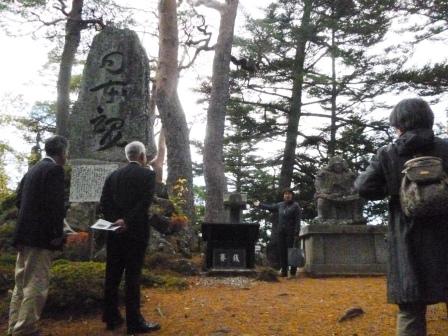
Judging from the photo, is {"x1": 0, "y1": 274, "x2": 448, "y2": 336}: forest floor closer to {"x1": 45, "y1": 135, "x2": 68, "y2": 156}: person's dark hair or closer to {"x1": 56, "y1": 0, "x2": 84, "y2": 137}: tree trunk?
{"x1": 45, "y1": 135, "x2": 68, "y2": 156}: person's dark hair

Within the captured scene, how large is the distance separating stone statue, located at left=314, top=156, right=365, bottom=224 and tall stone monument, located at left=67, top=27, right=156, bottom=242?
423 cm

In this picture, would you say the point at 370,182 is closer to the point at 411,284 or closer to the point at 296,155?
the point at 411,284

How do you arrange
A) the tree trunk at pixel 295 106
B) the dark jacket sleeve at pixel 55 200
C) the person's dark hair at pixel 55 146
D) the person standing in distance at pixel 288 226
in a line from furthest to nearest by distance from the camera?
the tree trunk at pixel 295 106 → the person standing in distance at pixel 288 226 → the person's dark hair at pixel 55 146 → the dark jacket sleeve at pixel 55 200

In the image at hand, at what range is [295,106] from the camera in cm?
1625

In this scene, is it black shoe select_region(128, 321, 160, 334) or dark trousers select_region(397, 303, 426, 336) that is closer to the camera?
dark trousers select_region(397, 303, 426, 336)

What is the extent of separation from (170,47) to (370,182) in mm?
12038

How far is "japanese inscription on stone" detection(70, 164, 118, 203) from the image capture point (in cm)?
646

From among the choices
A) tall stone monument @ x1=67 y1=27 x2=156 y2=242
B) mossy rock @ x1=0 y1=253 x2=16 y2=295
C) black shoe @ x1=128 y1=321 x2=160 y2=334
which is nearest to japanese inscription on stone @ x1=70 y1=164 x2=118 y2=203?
tall stone monument @ x1=67 y1=27 x2=156 y2=242

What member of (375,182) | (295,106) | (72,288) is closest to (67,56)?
(295,106)

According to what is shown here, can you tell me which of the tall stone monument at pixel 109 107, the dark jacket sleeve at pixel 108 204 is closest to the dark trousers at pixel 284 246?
the tall stone monument at pixel 109 107

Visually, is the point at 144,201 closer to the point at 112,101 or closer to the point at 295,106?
the point at 112,101

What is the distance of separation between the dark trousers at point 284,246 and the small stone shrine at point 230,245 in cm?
59

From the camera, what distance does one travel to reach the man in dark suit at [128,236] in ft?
14.1

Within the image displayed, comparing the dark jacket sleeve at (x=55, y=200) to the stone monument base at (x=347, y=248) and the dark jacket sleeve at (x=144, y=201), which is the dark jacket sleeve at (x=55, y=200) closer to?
the dark jacket sleeve at (x=144, y=201)
